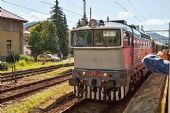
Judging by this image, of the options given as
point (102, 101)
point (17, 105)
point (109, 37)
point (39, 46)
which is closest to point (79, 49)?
point (109, 37)

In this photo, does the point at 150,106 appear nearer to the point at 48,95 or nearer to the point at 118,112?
the point at 118,112

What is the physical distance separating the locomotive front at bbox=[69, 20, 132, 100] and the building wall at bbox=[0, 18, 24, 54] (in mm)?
27890

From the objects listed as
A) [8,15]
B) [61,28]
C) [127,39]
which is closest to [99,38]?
A: [127,39]

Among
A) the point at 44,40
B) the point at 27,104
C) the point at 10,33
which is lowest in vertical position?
the point at 27,104

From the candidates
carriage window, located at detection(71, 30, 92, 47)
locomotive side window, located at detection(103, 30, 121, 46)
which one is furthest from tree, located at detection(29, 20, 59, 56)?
locomotive side window, located at detection(103, 30, 121, 46)

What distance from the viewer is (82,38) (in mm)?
13031

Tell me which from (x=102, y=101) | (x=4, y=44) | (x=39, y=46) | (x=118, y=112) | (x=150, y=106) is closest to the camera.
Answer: (x=150, y=106)

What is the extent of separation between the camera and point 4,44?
131 ft

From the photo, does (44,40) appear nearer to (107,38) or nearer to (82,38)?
(82,38)

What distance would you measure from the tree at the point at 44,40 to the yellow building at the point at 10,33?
1506cm

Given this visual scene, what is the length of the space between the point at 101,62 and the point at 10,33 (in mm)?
30523

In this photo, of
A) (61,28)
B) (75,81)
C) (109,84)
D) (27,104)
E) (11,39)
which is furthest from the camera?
(61,28)

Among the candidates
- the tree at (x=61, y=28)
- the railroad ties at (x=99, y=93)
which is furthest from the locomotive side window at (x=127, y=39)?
the tree at (x=61, y=28)

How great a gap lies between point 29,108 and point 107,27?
409cm
